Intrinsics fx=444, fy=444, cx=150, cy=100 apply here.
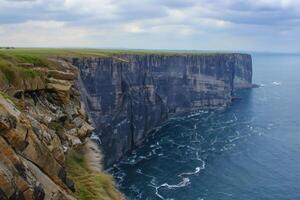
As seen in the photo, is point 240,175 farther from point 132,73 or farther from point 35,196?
point 35,196

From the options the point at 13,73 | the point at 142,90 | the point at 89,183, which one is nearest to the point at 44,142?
the point at 89,183

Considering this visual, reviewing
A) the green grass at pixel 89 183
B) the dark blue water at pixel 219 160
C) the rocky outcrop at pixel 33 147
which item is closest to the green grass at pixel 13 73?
the rocky outcrop at pixel 33 147

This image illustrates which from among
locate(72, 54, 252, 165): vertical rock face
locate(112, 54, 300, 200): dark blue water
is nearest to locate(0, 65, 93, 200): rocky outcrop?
locate(112, 54, 300, 200): dark blue water

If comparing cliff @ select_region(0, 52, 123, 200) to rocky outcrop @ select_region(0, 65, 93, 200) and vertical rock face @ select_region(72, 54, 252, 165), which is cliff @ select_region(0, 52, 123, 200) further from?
vertical rock face @ select_region(72, 54, 252, 165)

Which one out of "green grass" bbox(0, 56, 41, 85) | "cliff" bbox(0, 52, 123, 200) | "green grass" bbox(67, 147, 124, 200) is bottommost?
"green grass" bbox(67, 147, 124, 200)

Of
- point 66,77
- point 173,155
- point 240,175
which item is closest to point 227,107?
point 173,155

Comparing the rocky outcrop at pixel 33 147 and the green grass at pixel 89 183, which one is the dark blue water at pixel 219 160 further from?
the green grass at pixel 89 183
